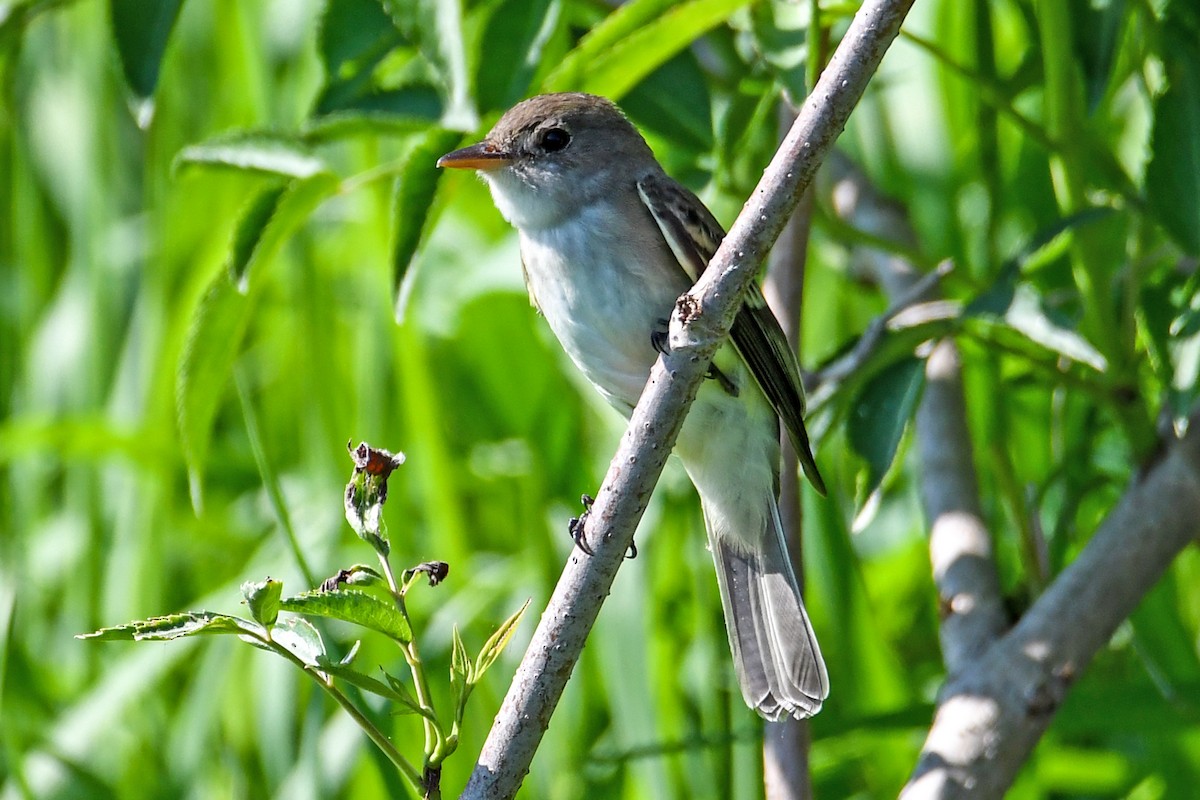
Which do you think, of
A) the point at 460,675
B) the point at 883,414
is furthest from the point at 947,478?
the point at 460,675

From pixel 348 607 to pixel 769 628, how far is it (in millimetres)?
1126

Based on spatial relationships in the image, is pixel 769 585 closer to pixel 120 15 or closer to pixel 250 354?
pixel 120 15

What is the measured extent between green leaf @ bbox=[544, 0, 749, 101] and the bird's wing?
35 cm

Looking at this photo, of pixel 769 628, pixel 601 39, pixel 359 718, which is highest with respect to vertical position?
pixel 601 39

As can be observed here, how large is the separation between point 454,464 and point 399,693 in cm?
246

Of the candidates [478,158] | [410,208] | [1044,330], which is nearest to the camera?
[1044,330]

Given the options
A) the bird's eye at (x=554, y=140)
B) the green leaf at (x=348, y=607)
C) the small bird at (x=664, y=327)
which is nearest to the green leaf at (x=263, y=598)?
the green leaf at (x=348, y=607)

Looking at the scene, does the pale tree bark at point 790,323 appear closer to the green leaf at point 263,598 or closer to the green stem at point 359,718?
the green stem at point 359,718

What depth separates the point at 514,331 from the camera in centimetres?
391

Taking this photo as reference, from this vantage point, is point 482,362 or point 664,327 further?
point 482,362

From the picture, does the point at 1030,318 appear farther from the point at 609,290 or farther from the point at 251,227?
the point at 251,227

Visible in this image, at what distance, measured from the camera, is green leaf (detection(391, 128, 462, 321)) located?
1.98 m

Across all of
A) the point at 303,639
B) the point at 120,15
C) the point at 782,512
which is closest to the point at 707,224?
the point at 782,512

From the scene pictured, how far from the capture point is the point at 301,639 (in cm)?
137
